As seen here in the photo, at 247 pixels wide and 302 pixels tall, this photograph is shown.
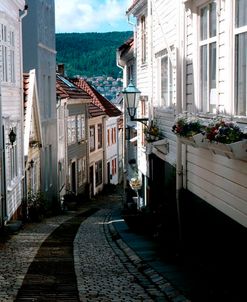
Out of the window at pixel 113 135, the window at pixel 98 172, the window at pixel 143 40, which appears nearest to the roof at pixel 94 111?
the window at pixel 98 172

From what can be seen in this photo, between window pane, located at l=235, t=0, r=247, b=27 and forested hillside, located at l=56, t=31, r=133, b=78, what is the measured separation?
79581 mm

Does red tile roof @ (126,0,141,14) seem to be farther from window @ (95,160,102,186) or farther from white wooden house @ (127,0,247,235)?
window @ (95,160,102,186)

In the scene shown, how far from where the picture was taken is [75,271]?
1059 cm

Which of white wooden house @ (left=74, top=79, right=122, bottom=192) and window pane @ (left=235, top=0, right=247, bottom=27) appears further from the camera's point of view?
white wooden house @ (left=74, top=79, right=122, bottom=192)

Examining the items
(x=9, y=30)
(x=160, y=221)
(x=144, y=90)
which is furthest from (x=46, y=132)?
(x=160, y=221)

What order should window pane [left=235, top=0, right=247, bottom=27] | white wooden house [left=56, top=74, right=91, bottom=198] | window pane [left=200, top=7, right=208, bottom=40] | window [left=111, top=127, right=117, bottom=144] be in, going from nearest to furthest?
1. window pane [left=235, top=0, right=247, bottom=27]
2. window pane [left=200, top=7, right=208, bottom=40]
3. white wooden house [left=56, top=74, right=91, bottom=198]
4. window [left=111, top=127, right=117, bottom=144]

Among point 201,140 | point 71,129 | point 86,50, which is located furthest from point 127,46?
point 86,50

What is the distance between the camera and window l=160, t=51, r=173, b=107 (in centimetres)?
1462

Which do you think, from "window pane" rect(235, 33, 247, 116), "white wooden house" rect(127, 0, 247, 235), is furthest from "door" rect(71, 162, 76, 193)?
"window pane" rect(235, 33, 247, 116)

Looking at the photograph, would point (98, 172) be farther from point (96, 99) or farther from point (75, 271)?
point (75, 271)

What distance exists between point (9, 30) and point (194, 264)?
9642mm

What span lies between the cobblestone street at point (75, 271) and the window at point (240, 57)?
8.53 feet

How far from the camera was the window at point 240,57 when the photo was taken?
802cm

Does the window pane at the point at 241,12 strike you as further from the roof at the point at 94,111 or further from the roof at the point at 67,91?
the roof at the point at 94,111
